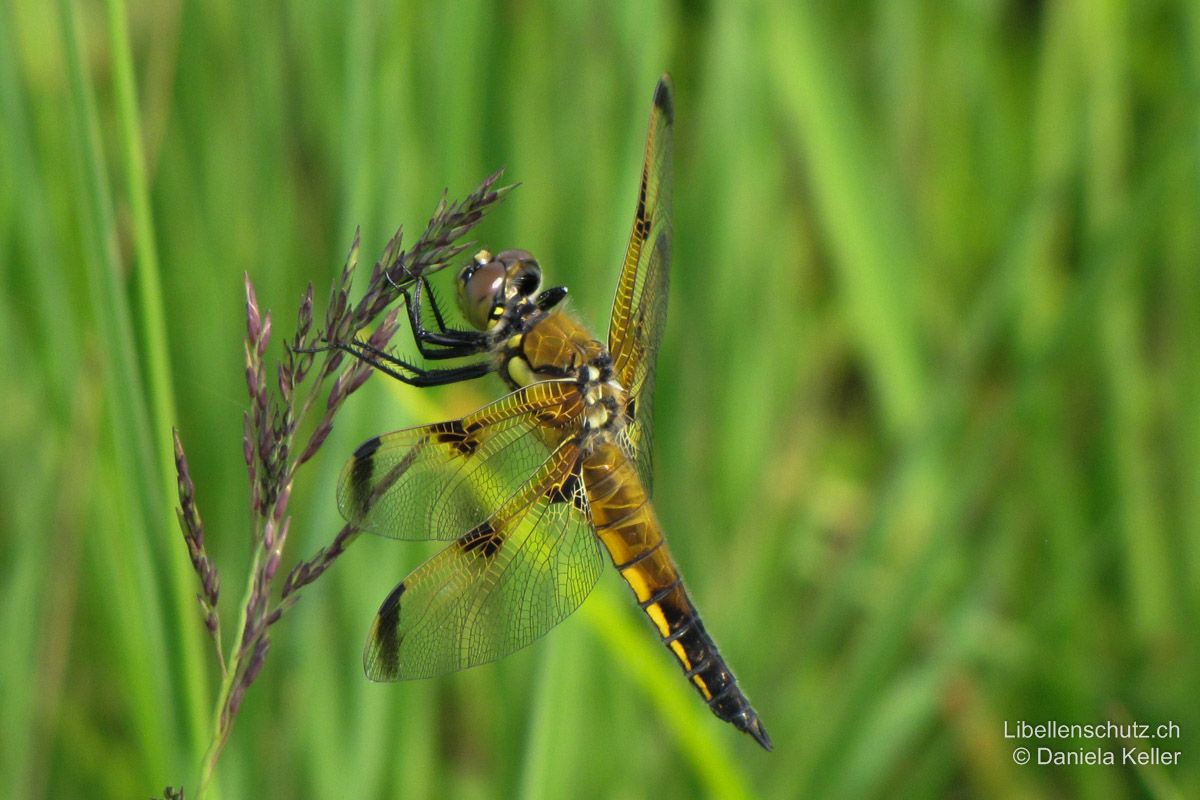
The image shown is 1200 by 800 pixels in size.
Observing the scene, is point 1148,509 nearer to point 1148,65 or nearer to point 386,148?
point 1148,65

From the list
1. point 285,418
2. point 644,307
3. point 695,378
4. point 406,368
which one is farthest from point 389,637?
point 695,378

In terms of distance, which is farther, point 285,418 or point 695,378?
point 695,378

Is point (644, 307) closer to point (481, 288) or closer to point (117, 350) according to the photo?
point (481, 288)

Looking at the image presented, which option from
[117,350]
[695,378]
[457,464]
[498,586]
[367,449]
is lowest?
[695,378]

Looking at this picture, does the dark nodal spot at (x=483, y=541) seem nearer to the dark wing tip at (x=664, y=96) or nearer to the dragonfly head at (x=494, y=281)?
the dragonfly head at (x=494, y=281)

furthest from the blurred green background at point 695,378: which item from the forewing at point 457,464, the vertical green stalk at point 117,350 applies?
the forewing at point 457,464

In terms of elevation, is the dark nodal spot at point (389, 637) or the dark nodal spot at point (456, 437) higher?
the dark nodal spot at point (456, 437)

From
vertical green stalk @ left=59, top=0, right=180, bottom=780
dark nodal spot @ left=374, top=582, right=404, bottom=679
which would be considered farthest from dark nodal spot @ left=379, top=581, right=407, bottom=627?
vertical green stalk @ left=59, top=0, right=180, bottom=780

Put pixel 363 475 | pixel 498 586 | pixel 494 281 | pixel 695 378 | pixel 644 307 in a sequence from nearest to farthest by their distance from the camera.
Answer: pixel 363 475 → pixel 498 586 → pixel 494 281 → pixel 644 307 → pixel 695 378
